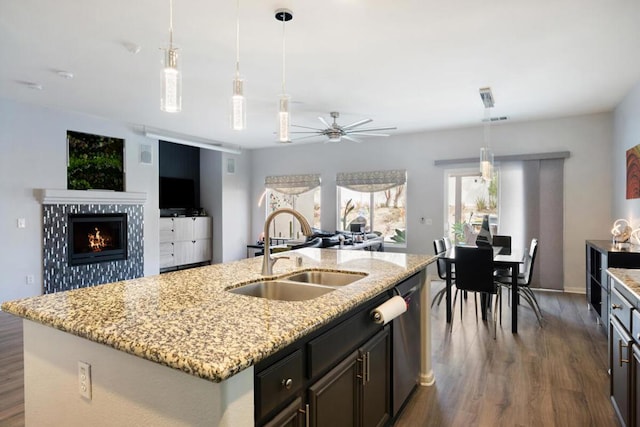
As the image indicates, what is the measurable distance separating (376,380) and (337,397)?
0.44 meters

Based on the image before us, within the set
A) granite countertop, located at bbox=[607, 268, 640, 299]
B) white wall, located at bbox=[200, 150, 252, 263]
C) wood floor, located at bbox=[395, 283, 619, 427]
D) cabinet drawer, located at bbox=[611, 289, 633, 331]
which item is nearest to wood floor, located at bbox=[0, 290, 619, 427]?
wood floor, located at bbox=[395, 283, 619, 427]

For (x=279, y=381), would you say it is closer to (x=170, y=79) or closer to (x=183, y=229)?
(x=170, y=79)

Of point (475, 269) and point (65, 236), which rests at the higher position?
point (65, 236)

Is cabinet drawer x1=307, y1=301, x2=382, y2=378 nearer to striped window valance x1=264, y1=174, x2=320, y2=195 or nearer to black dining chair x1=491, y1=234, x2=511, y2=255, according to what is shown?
black dining chair x1=491, y1=234, x2=511, y2=255

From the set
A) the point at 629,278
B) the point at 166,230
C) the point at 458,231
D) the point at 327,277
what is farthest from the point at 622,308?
the point at 166,230

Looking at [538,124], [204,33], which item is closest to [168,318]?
[204,33]

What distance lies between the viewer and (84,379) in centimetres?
126

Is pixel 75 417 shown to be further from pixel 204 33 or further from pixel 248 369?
pixel 204 33

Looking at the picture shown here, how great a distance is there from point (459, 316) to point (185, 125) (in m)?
5.08

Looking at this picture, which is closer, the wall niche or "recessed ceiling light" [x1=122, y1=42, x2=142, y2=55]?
"recessed ceiling light" [x1=122, y1=42, x2=142, y2=55]

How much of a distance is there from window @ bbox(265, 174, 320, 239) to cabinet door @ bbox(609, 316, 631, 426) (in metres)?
5.84

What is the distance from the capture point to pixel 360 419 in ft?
5.58

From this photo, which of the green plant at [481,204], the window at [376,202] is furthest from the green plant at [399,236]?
the green plant at [481,204]

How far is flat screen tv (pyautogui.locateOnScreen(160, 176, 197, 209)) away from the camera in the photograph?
7.41 metres
